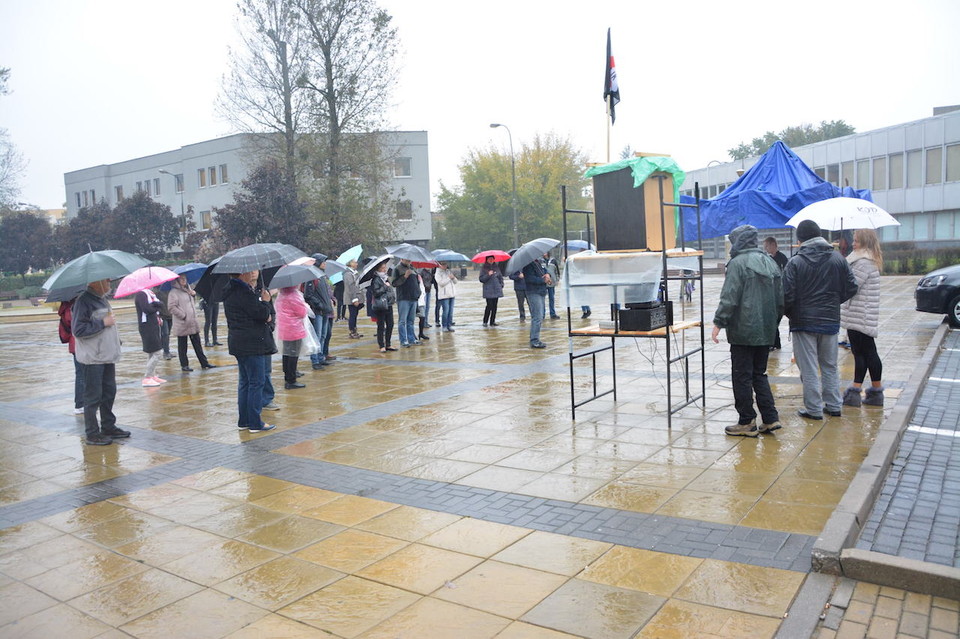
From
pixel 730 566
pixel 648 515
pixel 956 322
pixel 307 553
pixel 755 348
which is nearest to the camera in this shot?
pixel 730 566

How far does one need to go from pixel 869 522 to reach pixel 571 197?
187 feet

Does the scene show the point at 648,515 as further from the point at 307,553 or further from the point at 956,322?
the point at 956,322

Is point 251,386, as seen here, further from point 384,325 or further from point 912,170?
point 912,170

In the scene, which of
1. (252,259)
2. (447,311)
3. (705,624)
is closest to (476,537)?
(705,624)

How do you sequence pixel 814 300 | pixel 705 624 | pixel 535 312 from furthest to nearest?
pixel 535 312
pixel 814 300
pixel 705 624

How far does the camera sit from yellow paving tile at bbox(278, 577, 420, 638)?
12.2 ft

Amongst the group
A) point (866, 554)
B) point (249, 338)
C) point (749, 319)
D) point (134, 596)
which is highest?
point (749, 319)

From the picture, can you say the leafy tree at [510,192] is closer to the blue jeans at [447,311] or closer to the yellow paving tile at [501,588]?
the blue jeans at [447,311]

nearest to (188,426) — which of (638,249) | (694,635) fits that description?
(638,249)

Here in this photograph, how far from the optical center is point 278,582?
4.23 metres

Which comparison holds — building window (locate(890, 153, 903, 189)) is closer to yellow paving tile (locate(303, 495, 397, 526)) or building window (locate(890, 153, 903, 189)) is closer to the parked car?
the parked car

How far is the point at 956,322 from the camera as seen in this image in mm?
13867

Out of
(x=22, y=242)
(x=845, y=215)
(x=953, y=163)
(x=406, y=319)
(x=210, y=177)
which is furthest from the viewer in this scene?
(x=22, y=242)

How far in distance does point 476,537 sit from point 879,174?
4556 cm
